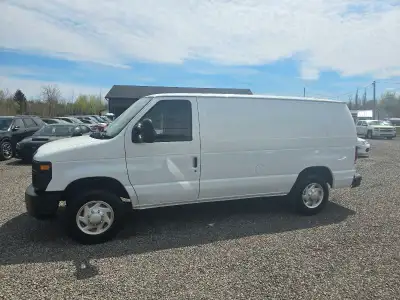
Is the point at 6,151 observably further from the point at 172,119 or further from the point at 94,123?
the point at 94,123

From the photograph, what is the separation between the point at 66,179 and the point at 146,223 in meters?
1.59

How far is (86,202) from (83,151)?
698mm

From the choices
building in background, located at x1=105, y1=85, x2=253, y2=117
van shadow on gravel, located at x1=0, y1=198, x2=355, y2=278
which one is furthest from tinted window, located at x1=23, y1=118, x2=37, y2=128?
building in background, located at x1=105, y1=85, x2=253, y2=117

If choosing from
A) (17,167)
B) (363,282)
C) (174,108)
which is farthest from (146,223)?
(17,167)

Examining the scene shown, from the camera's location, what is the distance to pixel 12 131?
1325 centimetres

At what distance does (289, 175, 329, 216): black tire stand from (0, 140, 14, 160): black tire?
11.5 m

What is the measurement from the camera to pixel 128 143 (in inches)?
183

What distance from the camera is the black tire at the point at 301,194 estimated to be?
5836 millimetres

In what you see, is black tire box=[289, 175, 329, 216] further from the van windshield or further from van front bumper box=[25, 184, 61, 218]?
van front bumper box=[25, 184, 61, 218]

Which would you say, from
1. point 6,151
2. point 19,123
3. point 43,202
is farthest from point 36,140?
point 43,202

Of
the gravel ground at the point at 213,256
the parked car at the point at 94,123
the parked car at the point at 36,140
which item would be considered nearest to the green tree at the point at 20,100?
the parked car at the point at 94,123

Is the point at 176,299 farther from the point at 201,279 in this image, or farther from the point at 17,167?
the point at 17,167

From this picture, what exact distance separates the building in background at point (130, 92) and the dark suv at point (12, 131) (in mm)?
28767

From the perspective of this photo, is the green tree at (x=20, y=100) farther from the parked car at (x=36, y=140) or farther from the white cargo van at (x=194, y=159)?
the white cargo van at (x=194, y=159)
